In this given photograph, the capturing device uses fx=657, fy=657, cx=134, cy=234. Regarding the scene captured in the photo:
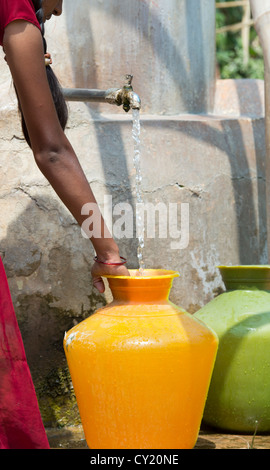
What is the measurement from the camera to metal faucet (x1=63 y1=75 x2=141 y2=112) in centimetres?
251

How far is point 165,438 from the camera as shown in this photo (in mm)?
2174

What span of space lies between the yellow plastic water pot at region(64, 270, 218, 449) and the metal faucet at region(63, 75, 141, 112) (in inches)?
28.5

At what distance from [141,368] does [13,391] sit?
0.53 metres

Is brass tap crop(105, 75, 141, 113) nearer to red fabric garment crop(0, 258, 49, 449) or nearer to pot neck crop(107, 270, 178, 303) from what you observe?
pot neck crop(107, 270, 178, 303)

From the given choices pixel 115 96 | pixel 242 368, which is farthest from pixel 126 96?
pixel 242 368

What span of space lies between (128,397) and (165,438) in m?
0.20

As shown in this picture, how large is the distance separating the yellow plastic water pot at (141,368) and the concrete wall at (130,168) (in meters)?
0.62

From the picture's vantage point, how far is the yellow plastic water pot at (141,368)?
2111 millimetres

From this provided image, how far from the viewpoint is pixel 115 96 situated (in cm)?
259

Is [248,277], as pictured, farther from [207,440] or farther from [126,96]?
[126,96]

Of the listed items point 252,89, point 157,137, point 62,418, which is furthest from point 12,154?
point 252,89

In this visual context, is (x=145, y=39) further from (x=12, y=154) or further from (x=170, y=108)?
(x=12, y=154)

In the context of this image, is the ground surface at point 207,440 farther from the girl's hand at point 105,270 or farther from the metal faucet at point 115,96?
the metal faucet at point 115,96

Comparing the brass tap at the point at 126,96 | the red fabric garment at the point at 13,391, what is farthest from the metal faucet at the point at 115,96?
the red fabric garment at the point at 13,391
